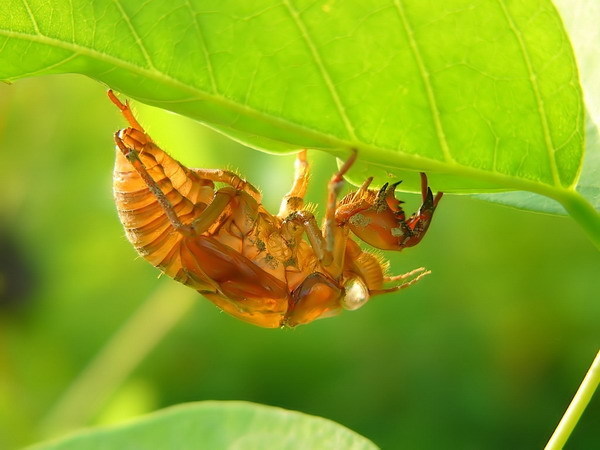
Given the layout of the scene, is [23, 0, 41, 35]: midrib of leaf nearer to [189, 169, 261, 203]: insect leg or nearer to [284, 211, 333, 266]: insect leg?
[189, 169, 261, 203]: insect leg

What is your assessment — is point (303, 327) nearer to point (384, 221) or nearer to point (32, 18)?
point (384, 221)

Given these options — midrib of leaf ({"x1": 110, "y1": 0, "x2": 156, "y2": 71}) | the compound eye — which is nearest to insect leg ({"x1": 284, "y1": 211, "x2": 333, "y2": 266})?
the compound eye

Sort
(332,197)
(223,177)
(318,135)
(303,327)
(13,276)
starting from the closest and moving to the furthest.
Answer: (318,135), (332,197), (223,177), (303,327), (13,276)

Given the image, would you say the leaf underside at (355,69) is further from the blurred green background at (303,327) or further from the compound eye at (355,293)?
the blurred green background at (303,327)

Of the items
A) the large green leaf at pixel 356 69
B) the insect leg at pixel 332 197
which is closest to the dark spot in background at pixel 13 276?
the insect leg at pixel 332 197

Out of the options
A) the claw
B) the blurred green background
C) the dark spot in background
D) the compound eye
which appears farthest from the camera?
the dark spot in background

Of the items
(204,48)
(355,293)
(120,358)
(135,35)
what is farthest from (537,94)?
(120,358)

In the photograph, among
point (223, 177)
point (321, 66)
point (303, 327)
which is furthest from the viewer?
point (303, 327)
